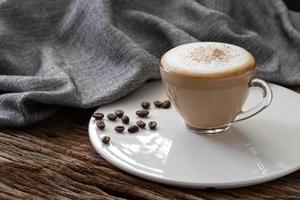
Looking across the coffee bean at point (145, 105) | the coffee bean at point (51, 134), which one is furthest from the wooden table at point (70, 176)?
the coffee bean at point (145, 105)

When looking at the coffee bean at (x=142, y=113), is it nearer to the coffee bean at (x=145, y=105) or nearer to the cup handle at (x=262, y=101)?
the coffee bean at (x=145, y=105)

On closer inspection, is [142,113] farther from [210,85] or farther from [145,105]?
[210,85]

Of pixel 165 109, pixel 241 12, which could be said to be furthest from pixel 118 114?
pixel 241 12

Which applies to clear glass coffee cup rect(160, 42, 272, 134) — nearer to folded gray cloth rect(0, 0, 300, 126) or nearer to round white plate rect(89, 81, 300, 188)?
round white plate rect(89, 81, 300, 188)

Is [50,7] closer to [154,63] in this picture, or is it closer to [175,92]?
[154,63]

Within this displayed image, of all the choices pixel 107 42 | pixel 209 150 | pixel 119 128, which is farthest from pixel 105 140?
pixel 107 42

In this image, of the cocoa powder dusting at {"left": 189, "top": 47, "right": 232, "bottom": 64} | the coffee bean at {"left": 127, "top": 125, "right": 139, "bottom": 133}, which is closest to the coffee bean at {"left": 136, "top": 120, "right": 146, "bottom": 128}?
the coffee bean at {"left": 127, "top": 125, "right": 139, "bottom": 133}

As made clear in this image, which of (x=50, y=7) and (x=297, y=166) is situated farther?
(x=50, y=7)
